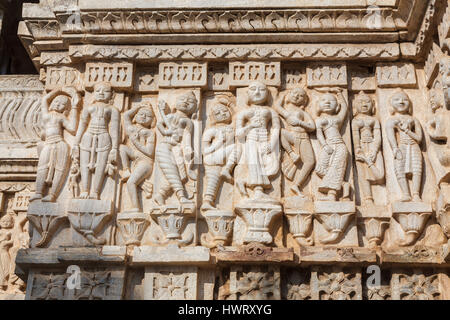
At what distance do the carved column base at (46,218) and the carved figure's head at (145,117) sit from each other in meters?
1.32

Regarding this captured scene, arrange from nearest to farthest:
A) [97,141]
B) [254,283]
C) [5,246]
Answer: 1. [254,283]
2. [97,141]
3. [5,246]

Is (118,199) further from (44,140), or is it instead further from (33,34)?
(33,34)

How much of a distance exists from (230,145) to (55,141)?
6.71ft

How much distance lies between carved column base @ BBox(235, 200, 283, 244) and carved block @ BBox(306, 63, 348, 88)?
1.67 meters

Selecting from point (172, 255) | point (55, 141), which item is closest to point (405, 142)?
point (172, 255)

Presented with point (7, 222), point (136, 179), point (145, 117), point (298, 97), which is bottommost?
point (7, 222)

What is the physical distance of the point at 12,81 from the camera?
8.38 metres

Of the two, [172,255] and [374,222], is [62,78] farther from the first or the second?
[374,222]

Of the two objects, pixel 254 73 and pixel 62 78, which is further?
pixel 62 78

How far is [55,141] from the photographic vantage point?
22.1 ft

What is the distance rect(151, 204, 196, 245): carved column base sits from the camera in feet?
20.2

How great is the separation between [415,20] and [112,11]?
3.53 meters

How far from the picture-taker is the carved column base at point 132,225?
6223mm

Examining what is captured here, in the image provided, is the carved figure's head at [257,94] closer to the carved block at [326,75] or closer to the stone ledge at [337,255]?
the carved block at [326,75]
